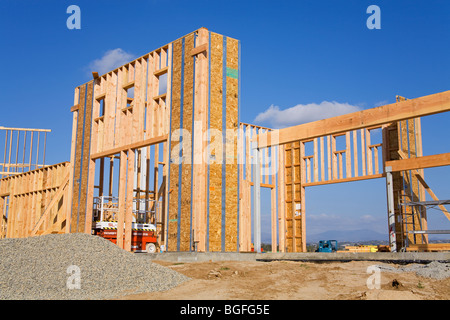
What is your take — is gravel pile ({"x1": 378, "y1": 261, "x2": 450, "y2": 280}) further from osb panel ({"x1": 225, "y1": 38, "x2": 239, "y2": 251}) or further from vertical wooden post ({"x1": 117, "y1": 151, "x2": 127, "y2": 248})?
vertical wooden post ({"x1": 117, "y1": 151, "x2": 127, "y2": 248})

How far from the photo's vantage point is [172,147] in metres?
16.0

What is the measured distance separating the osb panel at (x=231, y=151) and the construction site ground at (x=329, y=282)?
4.09 m

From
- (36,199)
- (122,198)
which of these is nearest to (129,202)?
(122,198)

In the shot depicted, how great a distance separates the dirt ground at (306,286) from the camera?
661cm

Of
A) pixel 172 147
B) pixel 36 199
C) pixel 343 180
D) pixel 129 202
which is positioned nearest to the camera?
pixel 172 147

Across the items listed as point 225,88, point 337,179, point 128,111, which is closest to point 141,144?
point 128,111

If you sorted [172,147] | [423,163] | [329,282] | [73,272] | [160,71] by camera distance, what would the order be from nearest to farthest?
1. [329,282]
2. [73,272]
3. [172,147]
4. [423,163]
5. [160,71]

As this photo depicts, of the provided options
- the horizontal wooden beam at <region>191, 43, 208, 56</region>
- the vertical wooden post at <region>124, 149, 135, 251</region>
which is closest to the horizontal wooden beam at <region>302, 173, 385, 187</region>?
the horizontal wooden beam at <region>191, 43, 208, 56</region>

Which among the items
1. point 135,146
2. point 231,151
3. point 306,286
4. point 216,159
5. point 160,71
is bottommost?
point 306,286

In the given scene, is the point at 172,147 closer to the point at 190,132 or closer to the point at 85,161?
the point at 190,132

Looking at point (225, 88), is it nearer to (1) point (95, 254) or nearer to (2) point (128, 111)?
(2) point (128, 111)

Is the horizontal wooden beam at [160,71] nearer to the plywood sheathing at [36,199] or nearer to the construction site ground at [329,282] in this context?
the plywood sheathing at [36,199]

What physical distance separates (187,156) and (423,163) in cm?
904
